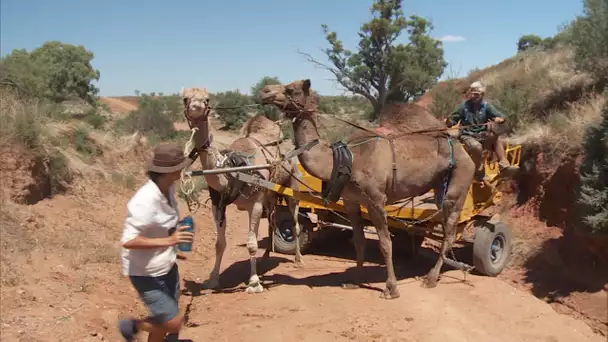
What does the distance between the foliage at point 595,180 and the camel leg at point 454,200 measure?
2232mm

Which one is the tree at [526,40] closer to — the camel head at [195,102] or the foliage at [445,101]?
the foliage at [445,101]

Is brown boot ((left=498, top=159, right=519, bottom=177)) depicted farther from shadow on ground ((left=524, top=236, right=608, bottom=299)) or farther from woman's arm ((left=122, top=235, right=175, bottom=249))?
woman's arm ((left=122, top=235, right=175, bottom=249))

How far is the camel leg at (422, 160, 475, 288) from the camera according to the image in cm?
757

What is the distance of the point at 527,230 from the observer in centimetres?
1129

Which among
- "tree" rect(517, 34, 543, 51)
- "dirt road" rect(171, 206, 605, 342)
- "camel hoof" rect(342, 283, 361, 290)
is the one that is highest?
"tree" rect(517, 34, 543, 51)

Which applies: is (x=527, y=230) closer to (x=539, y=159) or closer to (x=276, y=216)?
(x=539, y=159)

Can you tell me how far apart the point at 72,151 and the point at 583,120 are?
12135 mm

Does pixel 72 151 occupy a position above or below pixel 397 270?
above

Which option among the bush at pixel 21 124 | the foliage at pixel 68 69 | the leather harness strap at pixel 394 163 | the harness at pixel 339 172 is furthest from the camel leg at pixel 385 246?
the foliage at pixel 68 69

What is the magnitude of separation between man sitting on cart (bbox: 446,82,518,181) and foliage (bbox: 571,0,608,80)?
7.05m

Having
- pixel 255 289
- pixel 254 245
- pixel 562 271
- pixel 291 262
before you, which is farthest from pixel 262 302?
pixel 562 271

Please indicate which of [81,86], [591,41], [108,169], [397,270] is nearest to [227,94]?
[81,86]

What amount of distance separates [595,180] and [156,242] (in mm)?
7448

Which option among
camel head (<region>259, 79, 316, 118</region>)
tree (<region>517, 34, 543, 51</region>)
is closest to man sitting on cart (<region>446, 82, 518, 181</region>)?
camel head (<region>259, 79, 316, 118</region>)
